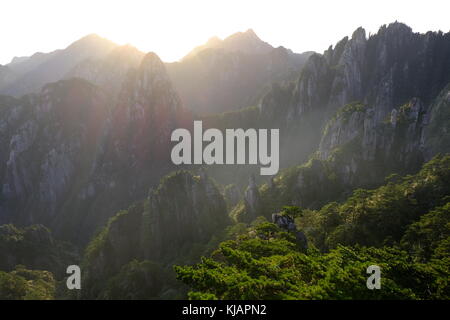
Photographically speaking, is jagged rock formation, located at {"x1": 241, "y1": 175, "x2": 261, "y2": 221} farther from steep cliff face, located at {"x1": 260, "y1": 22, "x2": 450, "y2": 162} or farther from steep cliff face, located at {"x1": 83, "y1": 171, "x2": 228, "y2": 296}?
steep cliff face, located at {"x1": 260, "y1": 22, "x2": 450, "y2": 162}

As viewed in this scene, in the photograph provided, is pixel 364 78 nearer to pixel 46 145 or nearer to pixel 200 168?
pixel 200 168

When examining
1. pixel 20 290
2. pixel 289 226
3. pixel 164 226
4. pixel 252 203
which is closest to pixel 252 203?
pixel 252 203

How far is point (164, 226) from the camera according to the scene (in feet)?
247

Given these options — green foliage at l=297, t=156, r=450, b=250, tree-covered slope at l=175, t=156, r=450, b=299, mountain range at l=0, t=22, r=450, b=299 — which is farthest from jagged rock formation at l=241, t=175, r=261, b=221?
green foliage at l=297, t=156, r=450, b=250

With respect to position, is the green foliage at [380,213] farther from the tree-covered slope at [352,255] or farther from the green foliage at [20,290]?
the green foliage at [20,290]

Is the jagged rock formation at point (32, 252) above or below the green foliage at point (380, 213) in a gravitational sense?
below

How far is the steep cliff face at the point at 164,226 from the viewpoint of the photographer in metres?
71.2

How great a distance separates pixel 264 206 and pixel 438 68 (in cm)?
12470

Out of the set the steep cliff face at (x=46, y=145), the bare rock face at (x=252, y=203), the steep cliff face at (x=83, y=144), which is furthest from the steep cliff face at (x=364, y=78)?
the steep cliff face at (x=46, y=145)

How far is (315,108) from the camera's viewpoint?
141000 millimetres

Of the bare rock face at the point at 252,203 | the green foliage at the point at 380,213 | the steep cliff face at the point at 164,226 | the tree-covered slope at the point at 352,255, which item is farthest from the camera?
the bare rock face at the point at 252,203

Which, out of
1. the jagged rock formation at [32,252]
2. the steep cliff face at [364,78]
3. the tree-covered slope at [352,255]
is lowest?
the jagged rock formation at [32,252]

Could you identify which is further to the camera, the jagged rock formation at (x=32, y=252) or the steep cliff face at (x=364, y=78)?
the steep cliff face at (x=364, y=78)
